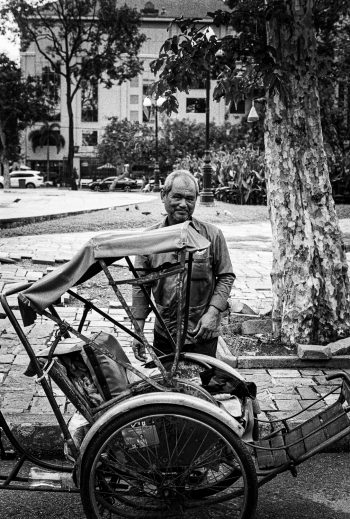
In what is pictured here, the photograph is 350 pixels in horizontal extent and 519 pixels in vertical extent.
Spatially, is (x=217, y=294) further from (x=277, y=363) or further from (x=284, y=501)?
(x=277, y=363)

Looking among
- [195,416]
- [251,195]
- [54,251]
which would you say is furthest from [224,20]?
[251,195]

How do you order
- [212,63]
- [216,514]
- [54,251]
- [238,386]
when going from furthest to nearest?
1. [54,251]
2. [212,63]
3. [238,386]
4. [216,514]

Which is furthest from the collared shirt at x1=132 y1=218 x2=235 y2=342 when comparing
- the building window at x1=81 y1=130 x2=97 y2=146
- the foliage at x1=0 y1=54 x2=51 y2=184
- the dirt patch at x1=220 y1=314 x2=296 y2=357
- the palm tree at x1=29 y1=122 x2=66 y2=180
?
the building window at x1=81 y1=130 x2=97 y2=146

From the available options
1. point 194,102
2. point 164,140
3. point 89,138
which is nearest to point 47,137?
point 89,138

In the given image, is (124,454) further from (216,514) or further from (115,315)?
(115,315)

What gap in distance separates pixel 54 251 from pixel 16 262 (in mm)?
1465

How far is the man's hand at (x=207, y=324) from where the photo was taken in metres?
4.17

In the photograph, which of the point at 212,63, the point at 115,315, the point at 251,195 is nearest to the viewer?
the point at 212,63

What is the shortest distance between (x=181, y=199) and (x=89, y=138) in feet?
229

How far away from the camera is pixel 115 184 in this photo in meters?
53.3

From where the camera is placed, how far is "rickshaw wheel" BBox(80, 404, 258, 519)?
3211mm

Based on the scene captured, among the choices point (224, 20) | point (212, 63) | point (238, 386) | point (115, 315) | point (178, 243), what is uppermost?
point (224, 20)

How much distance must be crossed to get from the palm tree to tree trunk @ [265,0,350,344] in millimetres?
66591

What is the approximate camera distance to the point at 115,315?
8.08 metres
